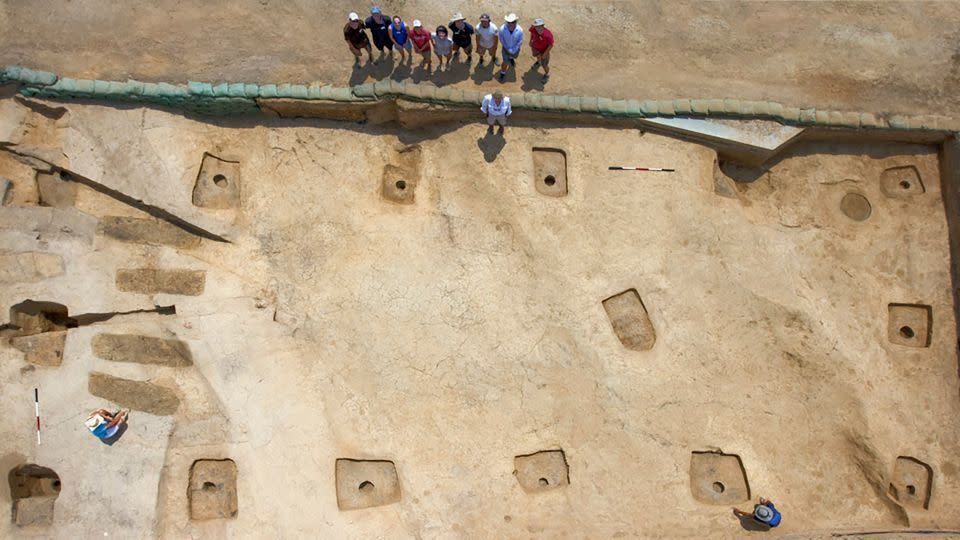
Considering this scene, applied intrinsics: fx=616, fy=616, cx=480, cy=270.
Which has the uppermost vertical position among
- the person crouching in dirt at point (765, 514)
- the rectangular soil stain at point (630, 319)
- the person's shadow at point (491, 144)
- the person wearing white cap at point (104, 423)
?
the person's shadow at point (491, 144)

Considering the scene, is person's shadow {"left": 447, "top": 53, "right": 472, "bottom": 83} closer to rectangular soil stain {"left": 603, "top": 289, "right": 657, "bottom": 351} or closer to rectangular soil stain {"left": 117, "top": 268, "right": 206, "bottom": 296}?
rectangular soil stain {"left": 603, "top": 289, "right": 657, "bottom": 351}

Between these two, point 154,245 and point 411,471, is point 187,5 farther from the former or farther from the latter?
point 411,471

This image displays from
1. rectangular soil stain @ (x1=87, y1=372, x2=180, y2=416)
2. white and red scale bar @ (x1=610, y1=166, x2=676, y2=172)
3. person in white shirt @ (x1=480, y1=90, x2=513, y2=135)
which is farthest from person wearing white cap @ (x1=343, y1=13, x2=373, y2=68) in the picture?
rectangular soil stain @ (x1=87, y1=372, x2=180, y2=416)

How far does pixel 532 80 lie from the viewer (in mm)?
10602

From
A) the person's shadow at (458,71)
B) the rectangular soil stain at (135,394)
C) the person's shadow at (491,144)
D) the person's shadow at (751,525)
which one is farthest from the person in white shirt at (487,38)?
the person's shadow at (751,525)

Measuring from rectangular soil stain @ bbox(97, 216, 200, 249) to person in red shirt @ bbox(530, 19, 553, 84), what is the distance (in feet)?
20.9

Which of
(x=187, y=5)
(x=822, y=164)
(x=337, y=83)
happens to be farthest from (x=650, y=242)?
(x=187, y=5)

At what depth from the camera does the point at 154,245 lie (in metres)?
10.1

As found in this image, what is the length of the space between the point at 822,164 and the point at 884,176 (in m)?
1.14

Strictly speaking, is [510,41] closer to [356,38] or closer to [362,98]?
[356,38]

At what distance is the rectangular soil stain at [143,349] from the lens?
978 cm

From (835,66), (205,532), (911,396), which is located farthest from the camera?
(835,66)

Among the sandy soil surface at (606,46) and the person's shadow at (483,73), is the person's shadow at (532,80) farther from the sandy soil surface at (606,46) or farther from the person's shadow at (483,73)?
the person's shadow at (483,73)

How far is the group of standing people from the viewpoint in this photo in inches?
378
